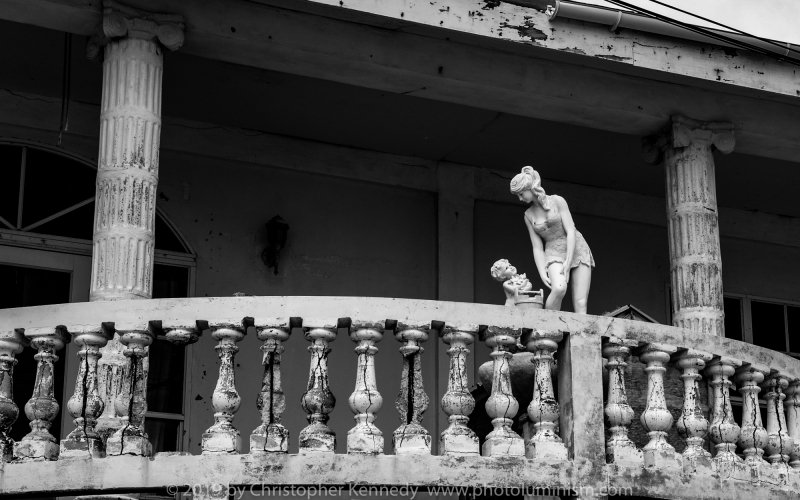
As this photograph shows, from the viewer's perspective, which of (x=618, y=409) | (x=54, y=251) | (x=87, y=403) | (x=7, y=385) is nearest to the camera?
(x=87, y=403)

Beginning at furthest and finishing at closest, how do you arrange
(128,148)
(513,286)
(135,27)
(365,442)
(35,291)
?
(35,291), (135,27), (128,148), (513,286), (365,442)

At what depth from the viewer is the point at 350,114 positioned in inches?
506

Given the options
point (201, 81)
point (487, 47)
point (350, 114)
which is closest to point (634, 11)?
point (487, 47)

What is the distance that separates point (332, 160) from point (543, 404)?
597 centimetres

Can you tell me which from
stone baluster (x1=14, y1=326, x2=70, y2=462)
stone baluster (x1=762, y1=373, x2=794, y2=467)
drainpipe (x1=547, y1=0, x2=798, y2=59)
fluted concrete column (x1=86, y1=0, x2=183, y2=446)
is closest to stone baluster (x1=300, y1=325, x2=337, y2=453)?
stone baluster (x1=14, y1=326, x2=70, y2=462)

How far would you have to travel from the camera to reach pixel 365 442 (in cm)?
767

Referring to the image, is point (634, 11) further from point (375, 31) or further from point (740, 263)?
point (740, 263)

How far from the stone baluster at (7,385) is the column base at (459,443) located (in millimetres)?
2624

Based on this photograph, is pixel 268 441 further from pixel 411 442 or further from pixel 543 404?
pixel 543 404

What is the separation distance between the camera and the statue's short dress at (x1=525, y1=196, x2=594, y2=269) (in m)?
9.83

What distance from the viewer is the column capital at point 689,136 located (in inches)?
455

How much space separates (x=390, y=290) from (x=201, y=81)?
116 inches

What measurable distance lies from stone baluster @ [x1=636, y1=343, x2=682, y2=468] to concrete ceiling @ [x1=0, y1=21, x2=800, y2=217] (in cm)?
494

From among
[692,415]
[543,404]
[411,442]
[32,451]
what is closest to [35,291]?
[32,451]
